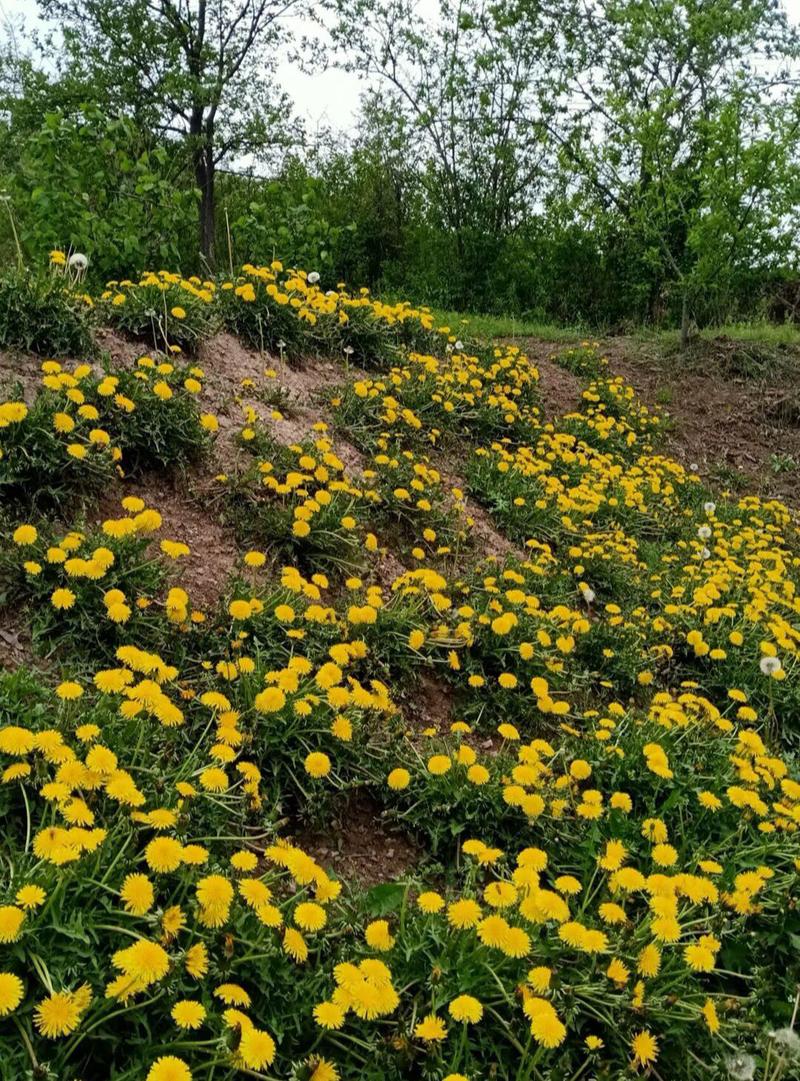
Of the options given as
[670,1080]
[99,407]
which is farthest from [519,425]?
[670,1080]

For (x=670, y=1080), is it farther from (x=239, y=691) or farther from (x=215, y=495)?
(x=215, y=495)

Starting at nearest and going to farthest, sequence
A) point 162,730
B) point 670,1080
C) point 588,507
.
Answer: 1. point 670,1080
2. point 162,730
3. point 588,507

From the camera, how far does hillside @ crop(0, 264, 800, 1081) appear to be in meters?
1.58

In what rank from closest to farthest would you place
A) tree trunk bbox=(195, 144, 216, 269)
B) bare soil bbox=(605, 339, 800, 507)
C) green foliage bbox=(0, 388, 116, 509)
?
green foliage bbox=(0, 388, 116, 509), bare soil bbox=(605, 339, 800, 507), tree trunk bbox=(195, 144, 216, 269)

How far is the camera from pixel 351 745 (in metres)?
2.50

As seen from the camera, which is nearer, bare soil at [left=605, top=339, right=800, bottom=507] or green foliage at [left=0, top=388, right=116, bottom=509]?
green foliage at [left=0, top=388, right=116, bottom=509]

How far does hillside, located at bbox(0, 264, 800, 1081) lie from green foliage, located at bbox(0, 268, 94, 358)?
0.08 meters

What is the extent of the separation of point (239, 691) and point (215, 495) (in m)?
1.37

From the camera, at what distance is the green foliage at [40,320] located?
12.7 feet

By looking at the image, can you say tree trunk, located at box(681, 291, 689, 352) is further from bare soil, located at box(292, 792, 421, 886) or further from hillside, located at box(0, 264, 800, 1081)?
bare soil, located at box(292, 792, 421, 886)

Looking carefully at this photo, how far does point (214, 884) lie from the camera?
1583 millimetres

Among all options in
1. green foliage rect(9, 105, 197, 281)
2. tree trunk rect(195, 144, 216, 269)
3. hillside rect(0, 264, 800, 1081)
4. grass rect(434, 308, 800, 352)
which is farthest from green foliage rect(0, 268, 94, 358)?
tree trunk rect(195, 144, 216, 269)

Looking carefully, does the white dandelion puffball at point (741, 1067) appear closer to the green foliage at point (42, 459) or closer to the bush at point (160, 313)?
the green foliage at point (42, 459)

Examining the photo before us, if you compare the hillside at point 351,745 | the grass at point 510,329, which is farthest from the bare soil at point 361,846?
the grass at point 510,329
